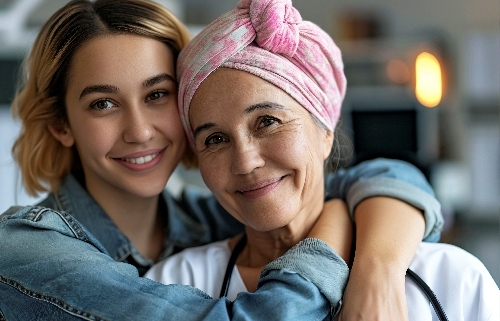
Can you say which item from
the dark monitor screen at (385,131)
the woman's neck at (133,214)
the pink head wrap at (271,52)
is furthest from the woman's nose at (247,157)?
the dark monitor screen at (385,131)

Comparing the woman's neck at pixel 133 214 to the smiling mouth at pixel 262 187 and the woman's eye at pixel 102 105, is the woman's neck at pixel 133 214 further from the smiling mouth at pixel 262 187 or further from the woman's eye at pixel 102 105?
the smiling mouth at pixel 262 187

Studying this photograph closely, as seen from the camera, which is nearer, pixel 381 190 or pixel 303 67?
pixel 303 67

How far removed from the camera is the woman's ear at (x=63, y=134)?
1717 mm

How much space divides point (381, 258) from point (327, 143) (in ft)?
1.12

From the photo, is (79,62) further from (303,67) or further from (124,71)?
(303,67)

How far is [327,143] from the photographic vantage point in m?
1.50

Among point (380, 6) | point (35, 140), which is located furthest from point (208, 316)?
point (380, 6)

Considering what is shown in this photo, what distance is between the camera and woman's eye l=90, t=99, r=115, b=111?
1.55m

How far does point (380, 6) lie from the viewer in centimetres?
560

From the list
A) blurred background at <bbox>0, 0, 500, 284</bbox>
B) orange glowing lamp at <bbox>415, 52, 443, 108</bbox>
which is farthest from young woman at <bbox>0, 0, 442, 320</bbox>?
blurred background at <bbox>0, 0, 500, 284</bbox>

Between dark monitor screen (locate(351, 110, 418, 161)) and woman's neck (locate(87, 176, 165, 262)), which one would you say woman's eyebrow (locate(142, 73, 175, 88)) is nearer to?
woman's neck (locate(87, 176, 165, 262))

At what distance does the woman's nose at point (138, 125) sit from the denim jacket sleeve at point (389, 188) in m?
0.50

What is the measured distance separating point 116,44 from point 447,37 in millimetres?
4049

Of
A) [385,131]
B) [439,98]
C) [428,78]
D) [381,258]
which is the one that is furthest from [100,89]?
[385,131]
